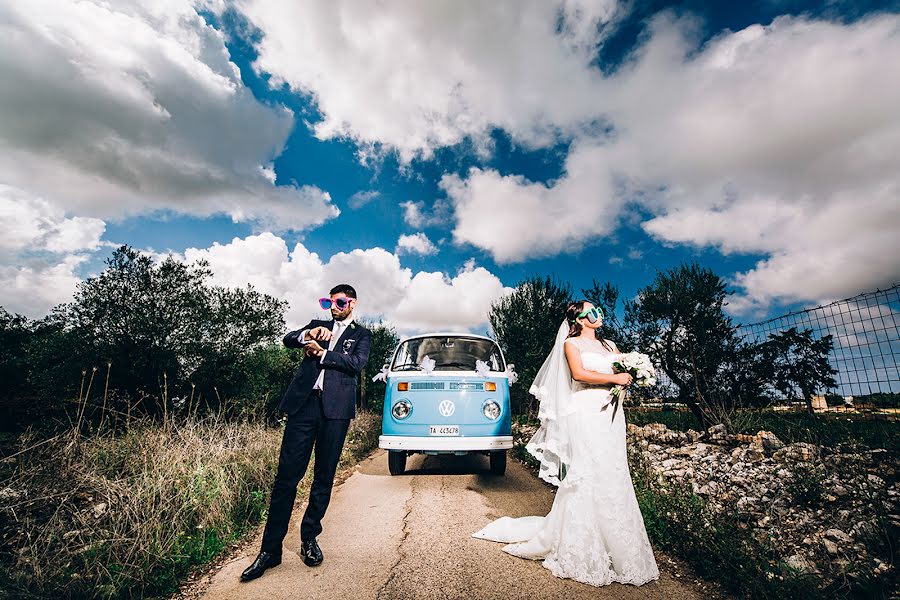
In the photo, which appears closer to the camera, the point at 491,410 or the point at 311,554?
the point at 311,554

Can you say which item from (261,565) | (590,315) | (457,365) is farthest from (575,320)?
(261,565)

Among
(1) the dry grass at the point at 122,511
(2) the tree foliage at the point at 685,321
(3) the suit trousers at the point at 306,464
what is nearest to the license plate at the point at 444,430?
(1) the dry grass at the point at 122,511

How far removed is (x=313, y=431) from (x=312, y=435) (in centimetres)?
3

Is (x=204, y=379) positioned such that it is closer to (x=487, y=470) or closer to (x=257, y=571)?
(x=487, y=470)

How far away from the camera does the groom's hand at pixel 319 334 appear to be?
3.23 metres

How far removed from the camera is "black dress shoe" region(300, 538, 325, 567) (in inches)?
122

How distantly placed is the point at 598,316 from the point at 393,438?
3.47 meters

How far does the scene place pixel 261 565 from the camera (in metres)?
2.94

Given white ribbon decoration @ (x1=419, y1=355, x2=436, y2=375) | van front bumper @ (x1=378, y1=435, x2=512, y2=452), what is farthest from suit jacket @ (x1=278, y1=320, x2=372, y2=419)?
white ribbon decoration @ (x1=419, y1=355, x2=436, y2=375)

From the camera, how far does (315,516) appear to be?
10.5 feet

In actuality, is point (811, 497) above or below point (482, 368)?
below

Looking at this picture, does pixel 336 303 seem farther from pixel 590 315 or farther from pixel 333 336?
pixel 590 315

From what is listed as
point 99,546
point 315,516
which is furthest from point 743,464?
point 99,546

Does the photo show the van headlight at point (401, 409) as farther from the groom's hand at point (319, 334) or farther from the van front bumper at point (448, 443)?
the groom's hand at point (319, 334)
